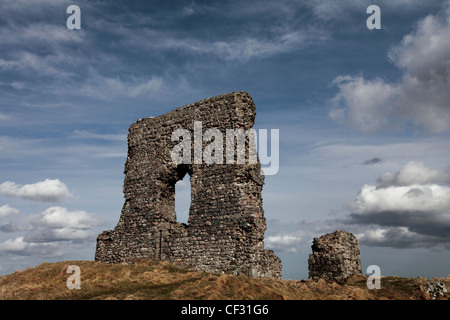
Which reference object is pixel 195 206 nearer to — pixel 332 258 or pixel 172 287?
pixel 172 287

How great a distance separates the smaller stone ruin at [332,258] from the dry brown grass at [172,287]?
18.8 inches

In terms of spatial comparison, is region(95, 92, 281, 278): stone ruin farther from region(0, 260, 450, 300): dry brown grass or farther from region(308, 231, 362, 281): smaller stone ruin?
region(0, 260, 450, 300): dry brown grass

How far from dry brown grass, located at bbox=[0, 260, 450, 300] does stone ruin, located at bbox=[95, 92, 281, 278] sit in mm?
1390

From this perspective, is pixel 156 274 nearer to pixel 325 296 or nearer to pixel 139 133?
pixel 325 296

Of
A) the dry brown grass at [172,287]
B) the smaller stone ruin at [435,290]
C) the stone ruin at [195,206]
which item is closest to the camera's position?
the dry brown grass at [172,287]

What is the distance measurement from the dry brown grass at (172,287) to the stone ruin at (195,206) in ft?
4.56

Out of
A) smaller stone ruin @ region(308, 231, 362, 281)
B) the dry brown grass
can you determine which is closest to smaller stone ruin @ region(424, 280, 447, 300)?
the dry brown grass

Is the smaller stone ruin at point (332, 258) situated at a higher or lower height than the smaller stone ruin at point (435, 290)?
higher

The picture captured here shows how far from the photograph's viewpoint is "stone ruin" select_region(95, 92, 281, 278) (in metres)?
13.0

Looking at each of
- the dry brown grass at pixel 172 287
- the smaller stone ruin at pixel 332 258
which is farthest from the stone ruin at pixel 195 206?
the dry brown grass at pixel 172 287

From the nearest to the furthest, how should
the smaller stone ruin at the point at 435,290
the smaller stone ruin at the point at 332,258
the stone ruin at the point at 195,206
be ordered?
the smaller stone ruin at the point at 435,290, the stone ruin at the point at 195,206, the smaller stone ruin at the point at 332,258

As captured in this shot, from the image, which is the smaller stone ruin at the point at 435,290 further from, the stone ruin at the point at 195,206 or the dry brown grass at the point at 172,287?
the stone ruin at the point at 195,206

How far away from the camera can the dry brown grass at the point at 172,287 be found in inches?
349

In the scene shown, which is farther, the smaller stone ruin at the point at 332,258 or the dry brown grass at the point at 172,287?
the smaller stone ruin at the point at 332,258
